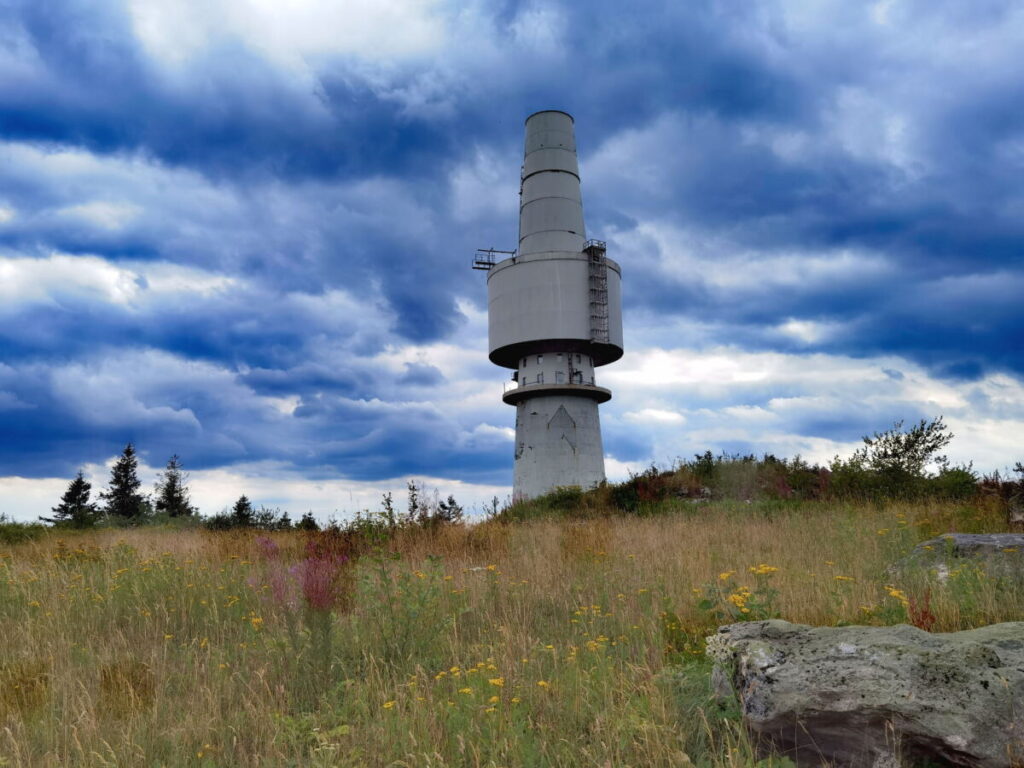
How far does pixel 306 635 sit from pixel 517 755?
318cm

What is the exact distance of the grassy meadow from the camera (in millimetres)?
4270

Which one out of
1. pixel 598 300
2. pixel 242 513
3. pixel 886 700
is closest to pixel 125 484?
pixel 242 513

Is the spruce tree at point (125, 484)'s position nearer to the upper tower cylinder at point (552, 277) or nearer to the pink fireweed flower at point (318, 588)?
the upper tower cylinder at point (552, 277)

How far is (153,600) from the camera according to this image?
8.50 meters

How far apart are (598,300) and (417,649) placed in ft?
83.6

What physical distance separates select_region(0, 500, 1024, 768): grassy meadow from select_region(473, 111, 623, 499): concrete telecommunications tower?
18.9 meters

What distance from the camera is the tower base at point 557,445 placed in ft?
98.2

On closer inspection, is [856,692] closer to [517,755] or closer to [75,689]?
[517,755]

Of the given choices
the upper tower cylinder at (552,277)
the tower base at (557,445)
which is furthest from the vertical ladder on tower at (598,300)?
the tower base at (557,445)

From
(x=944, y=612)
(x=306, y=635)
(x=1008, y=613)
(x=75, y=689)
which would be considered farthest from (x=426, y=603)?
(x=1008, y=613)

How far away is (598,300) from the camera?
1201 inches

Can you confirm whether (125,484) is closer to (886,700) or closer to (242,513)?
(242,513)

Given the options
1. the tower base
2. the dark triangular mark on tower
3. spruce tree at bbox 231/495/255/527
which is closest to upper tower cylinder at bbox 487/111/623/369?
the tower base

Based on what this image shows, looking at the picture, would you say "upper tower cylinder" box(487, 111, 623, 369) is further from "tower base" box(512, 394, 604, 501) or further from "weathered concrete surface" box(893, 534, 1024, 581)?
"weathered concrete surface" box(893, 534, 1024, 581)
